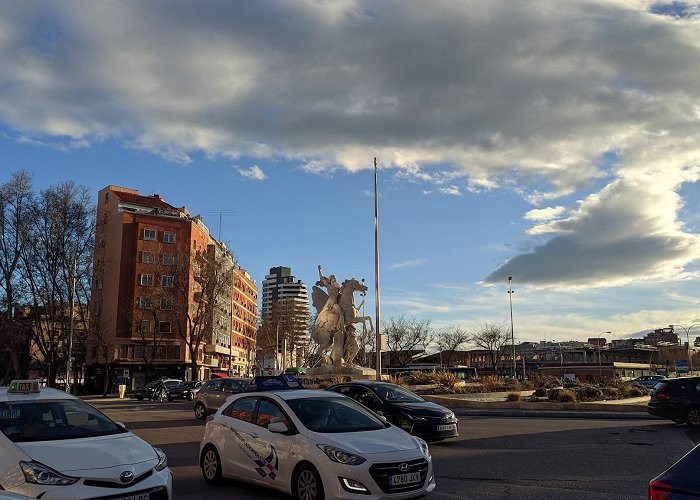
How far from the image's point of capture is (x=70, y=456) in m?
6.28

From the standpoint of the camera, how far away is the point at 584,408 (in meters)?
25.0

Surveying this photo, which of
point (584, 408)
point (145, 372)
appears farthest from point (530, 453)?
point (145, 372)

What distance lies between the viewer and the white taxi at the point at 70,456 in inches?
235

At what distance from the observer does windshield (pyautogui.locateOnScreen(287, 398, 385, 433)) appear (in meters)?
8.07

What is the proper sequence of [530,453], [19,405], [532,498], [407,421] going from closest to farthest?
[19,405]
[532,498]
[530,453]
[407,421]

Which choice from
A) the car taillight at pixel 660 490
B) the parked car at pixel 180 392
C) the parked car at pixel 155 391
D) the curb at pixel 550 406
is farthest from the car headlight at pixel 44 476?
the parked car at pixel 155 391

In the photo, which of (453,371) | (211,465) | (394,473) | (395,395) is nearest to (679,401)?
(395,395)

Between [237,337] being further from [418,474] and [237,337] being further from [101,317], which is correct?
[418,474]

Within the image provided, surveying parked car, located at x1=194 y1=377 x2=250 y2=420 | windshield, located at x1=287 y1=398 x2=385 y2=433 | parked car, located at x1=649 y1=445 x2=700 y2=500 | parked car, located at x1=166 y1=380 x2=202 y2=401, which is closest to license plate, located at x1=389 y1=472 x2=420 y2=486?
windshield, located at x1=287 y1=398 x2=385 y2=433

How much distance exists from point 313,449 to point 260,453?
122cm

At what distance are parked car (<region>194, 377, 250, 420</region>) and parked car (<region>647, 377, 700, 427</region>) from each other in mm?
13418

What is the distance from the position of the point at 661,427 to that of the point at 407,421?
9.32 m

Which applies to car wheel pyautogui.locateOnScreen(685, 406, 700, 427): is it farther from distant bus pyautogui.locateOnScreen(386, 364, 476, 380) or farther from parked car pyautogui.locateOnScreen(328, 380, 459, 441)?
distant bus pyautogui.locateOnScreen(386, 364, 476, 380)

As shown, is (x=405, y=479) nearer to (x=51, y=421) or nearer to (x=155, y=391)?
(x=51, y=421)
